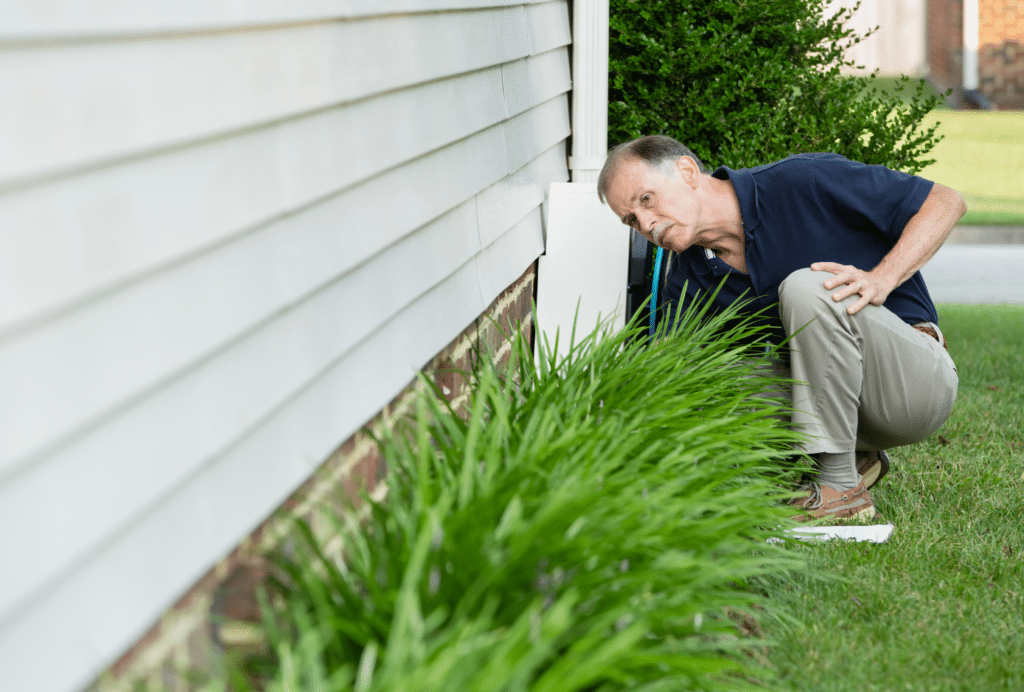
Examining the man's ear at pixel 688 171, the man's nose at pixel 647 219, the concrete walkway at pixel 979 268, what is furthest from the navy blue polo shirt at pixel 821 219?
the concrete walkway at pixel 979 268

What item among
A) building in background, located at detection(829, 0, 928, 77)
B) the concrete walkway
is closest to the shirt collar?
the concrete walkway

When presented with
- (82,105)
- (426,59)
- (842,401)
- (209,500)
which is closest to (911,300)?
(842,401)

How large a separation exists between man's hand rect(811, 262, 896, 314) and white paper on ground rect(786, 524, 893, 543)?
0.62m

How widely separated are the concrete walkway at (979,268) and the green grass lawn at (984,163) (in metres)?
0.55

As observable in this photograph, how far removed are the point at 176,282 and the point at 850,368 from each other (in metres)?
2.09

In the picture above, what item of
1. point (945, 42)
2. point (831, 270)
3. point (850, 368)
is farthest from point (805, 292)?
point (945, 42)

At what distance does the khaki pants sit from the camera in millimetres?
2809

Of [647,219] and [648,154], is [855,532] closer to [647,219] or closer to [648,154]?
[647,219]

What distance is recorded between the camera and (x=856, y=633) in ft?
7.03

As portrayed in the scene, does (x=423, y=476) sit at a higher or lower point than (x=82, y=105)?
lower

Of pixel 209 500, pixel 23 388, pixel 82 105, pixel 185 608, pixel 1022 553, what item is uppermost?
pixel 82 105

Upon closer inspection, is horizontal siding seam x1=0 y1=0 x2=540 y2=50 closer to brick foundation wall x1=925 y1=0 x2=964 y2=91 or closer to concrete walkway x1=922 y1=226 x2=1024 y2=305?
concrete walkway x1=922 y1=226 x2=1024 y2=305

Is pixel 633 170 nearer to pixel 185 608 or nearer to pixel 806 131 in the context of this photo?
pixel 185 608

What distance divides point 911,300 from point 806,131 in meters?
2.86
